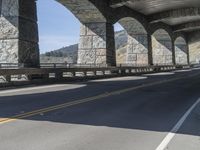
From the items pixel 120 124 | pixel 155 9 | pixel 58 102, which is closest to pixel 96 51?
pixel 155 9

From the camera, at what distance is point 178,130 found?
961cm

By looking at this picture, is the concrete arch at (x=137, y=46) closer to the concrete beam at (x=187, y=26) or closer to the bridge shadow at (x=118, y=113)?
the concrete beam at (x=187, y=26)

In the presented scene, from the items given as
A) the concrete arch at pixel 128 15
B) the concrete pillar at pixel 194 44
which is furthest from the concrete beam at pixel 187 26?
the concrete arch at pixel 128 15

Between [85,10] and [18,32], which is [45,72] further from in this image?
[85,10]

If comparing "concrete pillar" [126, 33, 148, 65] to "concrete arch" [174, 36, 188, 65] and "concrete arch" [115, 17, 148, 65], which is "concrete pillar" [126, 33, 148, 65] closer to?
"concrete arch" [115, 17, 148, 65]

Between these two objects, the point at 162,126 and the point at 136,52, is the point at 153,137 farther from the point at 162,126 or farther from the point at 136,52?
the point at 136,52

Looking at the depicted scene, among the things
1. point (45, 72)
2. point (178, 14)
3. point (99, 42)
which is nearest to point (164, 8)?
point (178, 14)

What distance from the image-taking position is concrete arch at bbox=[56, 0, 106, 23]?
39.8m

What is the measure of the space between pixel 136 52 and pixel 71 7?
23.5m

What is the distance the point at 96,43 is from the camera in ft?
150

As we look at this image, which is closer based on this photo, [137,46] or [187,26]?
[137,46]

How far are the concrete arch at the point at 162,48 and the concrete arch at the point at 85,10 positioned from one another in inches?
1277

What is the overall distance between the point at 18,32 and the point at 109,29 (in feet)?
63.9

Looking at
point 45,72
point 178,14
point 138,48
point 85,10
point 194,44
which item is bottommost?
point 45,72
